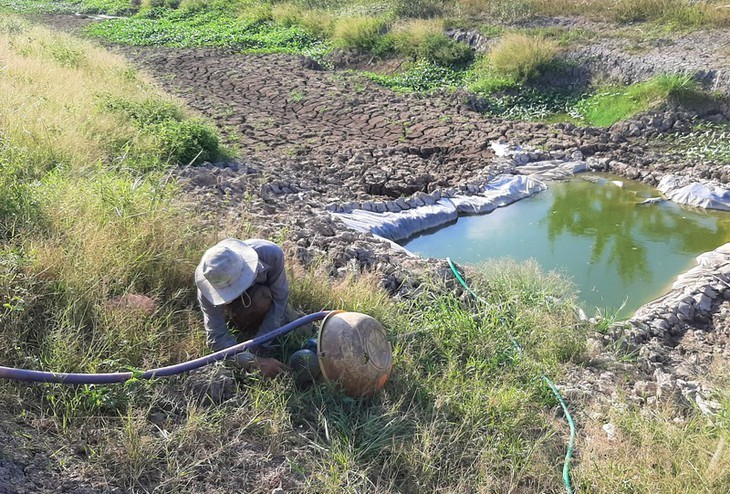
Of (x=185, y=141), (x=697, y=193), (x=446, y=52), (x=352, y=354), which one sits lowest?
(x=697, y=193)

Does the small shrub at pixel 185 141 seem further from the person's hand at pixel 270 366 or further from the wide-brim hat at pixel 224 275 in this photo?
the person's hand at pixel 270 366

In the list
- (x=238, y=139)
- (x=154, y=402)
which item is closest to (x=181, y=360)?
(x=154, y=402)

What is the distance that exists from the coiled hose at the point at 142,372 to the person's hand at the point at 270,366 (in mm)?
114

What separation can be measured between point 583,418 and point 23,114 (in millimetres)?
6106

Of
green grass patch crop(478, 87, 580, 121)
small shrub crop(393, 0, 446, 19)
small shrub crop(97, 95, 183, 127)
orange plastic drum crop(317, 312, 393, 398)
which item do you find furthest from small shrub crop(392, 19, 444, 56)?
orange plastic drum crop(317, 312, 393, 398)

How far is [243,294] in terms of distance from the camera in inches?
147

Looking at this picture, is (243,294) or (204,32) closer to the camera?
(243,294)

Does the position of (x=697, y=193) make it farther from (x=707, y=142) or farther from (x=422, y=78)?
(x=422, y=78)

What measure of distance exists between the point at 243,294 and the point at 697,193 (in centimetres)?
723

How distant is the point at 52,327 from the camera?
3523mm

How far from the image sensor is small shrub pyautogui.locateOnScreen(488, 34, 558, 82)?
12.9m

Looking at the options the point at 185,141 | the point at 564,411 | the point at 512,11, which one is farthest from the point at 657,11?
the point at 564,411

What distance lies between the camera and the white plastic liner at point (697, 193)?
8586 mm

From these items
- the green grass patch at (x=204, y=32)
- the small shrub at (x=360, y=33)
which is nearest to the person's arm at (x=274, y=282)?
the small shrub at (x=360, y=33)
